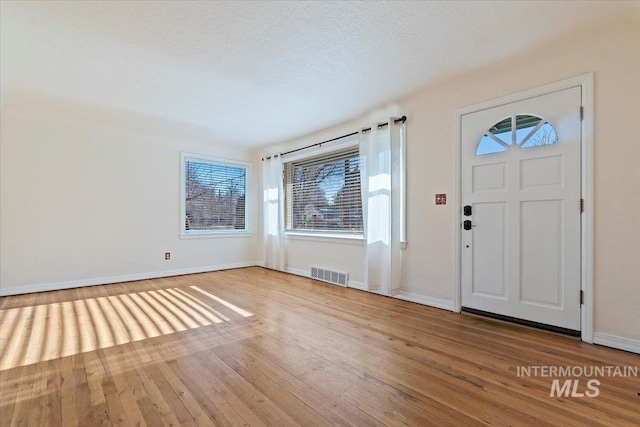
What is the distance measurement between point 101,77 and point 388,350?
12.1 ft

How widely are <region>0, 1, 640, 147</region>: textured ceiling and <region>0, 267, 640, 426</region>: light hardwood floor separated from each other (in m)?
2.42

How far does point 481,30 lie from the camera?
7.72 feet

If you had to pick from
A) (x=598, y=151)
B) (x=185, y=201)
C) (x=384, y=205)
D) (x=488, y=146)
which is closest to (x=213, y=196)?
(x=185, y=201)

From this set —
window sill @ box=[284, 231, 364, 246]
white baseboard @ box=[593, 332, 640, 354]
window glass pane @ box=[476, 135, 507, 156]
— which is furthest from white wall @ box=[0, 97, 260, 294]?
white baseboard @ box=[593, 332, 640, 354]

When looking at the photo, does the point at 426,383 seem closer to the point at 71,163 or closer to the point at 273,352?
the point at 273,352

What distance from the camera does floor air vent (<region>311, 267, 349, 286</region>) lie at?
14.8ft

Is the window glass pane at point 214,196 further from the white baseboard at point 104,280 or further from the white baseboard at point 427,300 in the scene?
the white baseboard at point 427,300

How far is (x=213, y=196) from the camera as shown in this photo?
5.82 m

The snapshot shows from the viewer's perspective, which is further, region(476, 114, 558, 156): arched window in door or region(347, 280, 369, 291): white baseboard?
region(347, 280, 369, 291): white baseboard

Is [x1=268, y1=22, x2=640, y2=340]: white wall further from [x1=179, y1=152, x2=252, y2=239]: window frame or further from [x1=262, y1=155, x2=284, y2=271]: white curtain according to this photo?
[x1=179, y1=152, x2=252, y2=239]: window frame

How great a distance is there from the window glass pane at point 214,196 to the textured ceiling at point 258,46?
6.41ft

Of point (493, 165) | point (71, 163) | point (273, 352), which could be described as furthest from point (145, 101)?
point (493, 165)

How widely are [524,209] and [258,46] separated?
2.76 metres

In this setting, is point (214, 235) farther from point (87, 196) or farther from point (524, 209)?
point (524, 209)
